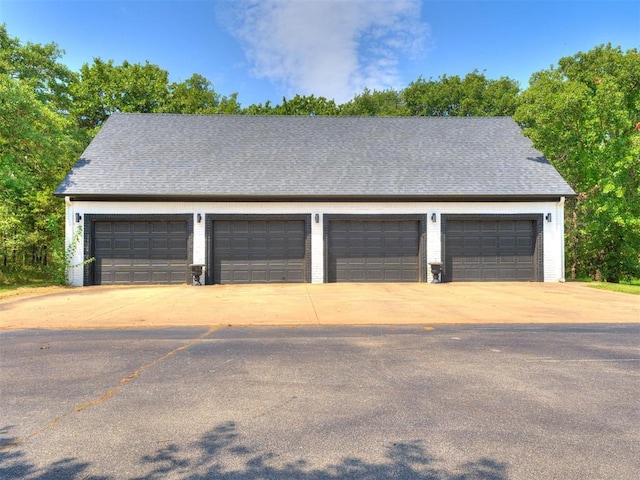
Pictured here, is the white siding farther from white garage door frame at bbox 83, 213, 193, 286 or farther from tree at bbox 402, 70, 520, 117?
tree at bbox 402, 70, 520, 117

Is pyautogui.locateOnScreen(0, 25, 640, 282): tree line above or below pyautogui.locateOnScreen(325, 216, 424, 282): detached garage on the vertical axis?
above

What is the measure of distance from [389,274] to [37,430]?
13170 millimetres

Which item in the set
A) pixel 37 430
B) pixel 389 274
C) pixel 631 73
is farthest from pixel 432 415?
pixel 631 73

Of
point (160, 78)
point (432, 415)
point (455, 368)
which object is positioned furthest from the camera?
point (160, 78)

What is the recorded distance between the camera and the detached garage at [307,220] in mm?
→ 14617

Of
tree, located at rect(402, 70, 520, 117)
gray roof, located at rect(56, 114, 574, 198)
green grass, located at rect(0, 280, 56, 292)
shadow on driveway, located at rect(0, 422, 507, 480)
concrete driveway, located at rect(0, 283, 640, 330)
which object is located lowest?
shadow on driveway, located at rect(0, 422, 507, 480)

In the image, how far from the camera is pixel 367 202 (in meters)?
15.0

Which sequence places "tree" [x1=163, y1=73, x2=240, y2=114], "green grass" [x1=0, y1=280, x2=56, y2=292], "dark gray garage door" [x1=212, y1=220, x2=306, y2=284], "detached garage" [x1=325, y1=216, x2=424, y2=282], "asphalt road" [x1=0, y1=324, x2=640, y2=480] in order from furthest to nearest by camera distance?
"tree" [x1=163, y1=73, x2=240, y2=114], "detached garage" [x1=325, y1=216, x2=424, y2=282], "dark gray garage door" [x1=212, y1=220, x2=306, y2=284], "green grass" [x1=0, y1=280, x2=56, y2=292], "asphalt road" [x1=0, y1=324, x2=640, y2=480]

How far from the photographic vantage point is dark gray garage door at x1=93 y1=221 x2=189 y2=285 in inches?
576

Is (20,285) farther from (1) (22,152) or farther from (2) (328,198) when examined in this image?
(2) (328,198)

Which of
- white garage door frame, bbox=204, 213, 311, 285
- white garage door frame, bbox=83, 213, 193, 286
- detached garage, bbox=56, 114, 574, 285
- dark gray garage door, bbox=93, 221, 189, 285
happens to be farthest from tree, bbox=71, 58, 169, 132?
white garage door frame, bbox=204, 213, 311, 285

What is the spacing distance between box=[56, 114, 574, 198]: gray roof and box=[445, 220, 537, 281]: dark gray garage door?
142 centimetres

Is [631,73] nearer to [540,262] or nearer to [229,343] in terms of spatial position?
[540,262]

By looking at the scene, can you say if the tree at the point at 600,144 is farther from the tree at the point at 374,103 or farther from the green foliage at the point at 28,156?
the tree at the point at 374,103
